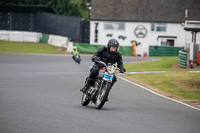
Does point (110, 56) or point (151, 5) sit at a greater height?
point (151, 5)

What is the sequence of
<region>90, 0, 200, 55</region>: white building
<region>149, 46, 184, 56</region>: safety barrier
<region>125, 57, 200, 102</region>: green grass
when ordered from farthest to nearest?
<region>90, 0, 200, 55</region>: white building → <region>149, 46, 184, 56</region>: safety barrier → <region>125, 57, 200, 102</region>: green grass

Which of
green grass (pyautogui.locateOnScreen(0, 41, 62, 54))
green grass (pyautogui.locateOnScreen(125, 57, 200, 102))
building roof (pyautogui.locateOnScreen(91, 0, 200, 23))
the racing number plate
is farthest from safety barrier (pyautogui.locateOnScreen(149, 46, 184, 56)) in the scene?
the racing number plate

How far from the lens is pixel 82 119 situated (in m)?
9.62

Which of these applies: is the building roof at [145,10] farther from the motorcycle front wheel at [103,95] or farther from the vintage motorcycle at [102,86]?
the motorcycle front wheel at [103,95]

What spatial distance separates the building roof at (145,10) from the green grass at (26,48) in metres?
10.3

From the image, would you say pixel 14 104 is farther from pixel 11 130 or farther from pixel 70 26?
pixel 70 26

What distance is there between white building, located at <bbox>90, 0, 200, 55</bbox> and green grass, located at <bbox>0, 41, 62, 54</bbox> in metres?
9.55

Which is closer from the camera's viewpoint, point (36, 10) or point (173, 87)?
point (173, 87)

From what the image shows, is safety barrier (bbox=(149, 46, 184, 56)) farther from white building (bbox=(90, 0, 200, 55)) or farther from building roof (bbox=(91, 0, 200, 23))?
building roof (bbox=(91, 0, 200, 23))

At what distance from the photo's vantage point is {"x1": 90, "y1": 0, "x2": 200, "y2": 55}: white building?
60250 mm

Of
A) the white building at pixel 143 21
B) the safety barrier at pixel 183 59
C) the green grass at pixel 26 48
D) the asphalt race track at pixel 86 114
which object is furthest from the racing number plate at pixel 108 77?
the white building at pixel 143 21

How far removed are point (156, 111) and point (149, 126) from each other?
2528 mm

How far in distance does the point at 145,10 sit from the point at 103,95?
50.4 m

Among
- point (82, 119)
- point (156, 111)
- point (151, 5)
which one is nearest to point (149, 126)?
point (82, 119)
